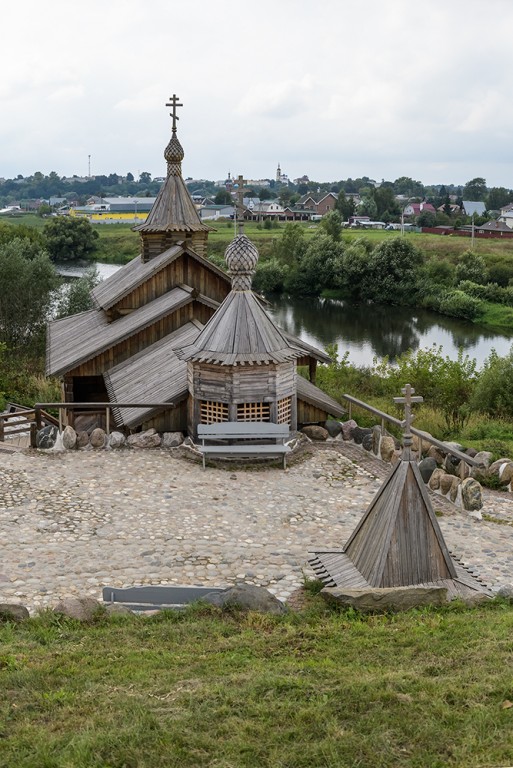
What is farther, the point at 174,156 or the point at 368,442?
the point at 174,156

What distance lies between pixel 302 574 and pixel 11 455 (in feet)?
24.7

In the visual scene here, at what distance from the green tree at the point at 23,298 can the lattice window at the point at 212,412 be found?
2158 cm

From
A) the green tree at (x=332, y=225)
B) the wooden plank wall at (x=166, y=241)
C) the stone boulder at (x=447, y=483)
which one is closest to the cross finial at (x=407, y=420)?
the stone boulder at (x=447, y=483)

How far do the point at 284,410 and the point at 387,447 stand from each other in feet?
7.37

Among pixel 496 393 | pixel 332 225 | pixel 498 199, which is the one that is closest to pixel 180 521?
pixel 496 393

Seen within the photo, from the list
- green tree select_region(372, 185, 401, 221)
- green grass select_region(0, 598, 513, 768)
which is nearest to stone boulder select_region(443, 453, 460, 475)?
green grass select_region(0, 598, 513, 768)

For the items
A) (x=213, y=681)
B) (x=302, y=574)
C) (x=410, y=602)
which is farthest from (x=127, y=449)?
(x=213, y=681)

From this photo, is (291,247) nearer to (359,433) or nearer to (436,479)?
(359,433)

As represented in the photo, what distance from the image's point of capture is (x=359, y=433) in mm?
17594

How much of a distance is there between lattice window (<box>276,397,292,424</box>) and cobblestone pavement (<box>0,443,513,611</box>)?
0.91m

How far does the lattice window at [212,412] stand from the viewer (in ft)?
54.7

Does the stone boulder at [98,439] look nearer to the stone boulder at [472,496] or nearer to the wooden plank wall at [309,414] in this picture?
the wooden plank wall at [309,414]

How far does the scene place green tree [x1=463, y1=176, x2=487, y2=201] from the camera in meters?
144

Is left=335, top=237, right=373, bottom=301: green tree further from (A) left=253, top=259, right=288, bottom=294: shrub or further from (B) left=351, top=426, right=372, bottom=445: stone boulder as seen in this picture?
(B) left=351, top=426, right=372, bottom=445: stone boulder
